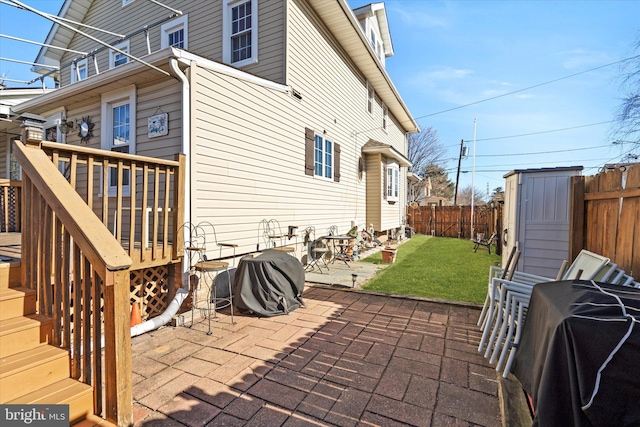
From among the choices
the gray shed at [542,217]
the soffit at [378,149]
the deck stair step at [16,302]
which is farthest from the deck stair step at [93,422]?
the soffit at [378,149]

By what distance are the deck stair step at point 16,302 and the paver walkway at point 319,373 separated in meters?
1.00

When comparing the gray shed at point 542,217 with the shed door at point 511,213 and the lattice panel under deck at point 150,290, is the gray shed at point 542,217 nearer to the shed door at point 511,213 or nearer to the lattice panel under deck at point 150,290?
the shed door at point 511,213

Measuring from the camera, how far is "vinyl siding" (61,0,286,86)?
634 cm

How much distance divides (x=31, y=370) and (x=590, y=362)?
3.12 meters

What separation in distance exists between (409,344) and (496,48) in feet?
35.6

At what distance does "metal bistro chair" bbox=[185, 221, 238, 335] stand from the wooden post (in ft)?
6.96

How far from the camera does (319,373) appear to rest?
268cm

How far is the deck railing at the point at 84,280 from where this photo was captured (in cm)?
174

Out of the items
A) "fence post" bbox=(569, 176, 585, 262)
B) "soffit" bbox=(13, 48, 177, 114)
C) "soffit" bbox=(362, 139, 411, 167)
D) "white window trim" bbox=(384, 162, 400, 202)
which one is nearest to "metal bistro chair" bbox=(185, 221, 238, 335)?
"soffit" bbox=(13, 48, 177, 114)

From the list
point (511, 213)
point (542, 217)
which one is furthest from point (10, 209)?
point (542, 217)

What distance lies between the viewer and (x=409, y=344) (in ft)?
10.6

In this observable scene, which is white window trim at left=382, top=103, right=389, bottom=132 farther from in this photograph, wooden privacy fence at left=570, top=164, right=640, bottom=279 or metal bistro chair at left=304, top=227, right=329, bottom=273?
wooden privacy fence at left=570, top=164, right=640, bottom=279

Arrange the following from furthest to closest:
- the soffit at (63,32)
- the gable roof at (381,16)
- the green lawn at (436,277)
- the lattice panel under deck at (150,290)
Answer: the gable roof at (381,16), the soffit at (63,32), the green lawn at (436,277), the lattice panel under deck at (150,290)

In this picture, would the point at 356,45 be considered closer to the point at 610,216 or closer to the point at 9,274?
the point at 610,216
